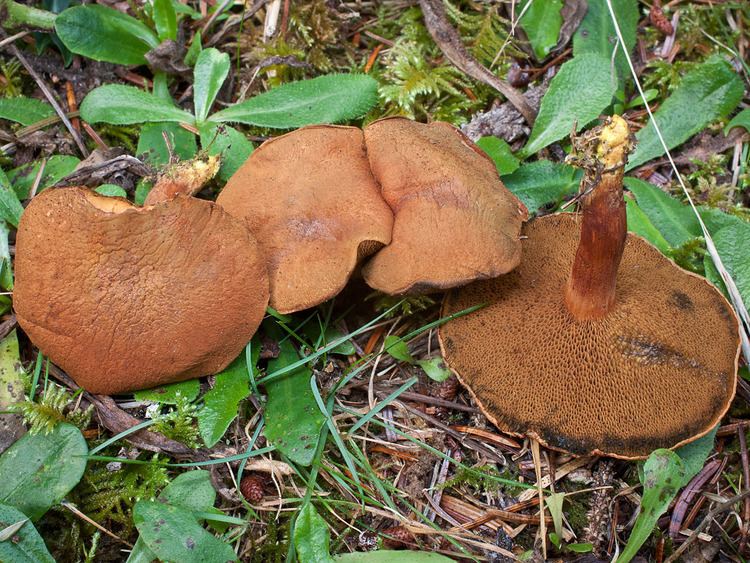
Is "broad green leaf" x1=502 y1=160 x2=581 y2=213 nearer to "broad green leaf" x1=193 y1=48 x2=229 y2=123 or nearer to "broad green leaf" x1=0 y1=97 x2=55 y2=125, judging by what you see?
"broad green leaf" x1=193 y1=48 x2=229 y2=123

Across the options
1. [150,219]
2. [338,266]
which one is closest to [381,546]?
[338,266]

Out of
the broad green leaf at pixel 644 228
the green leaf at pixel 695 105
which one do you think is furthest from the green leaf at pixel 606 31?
the broad green leaf at pixel 644 228

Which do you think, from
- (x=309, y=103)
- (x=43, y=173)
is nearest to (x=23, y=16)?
(x=43, y=173)

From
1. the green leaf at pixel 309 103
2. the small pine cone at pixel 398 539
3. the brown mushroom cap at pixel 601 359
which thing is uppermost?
the green leaf at pixel 309 103

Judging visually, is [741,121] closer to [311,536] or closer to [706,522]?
[706,522]

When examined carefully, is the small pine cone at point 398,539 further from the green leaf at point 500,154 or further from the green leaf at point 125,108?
the green leaf at point 125,108

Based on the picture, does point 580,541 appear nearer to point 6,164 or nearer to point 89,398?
point 89,398

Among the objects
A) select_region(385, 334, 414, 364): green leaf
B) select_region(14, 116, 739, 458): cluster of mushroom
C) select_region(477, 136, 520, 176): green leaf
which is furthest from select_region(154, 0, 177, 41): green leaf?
select_region(385, 334, 414, 364): green leaf
